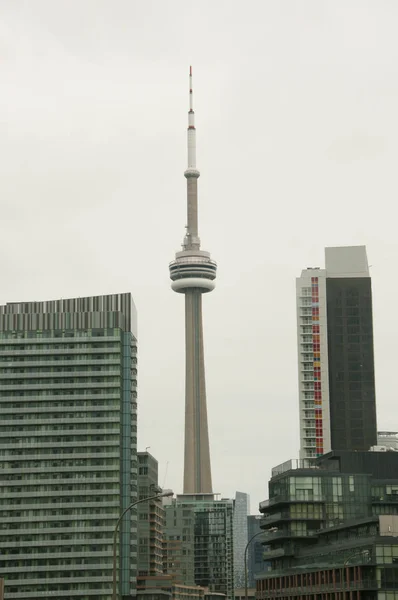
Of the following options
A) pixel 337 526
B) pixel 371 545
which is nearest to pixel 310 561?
pixel 337 526

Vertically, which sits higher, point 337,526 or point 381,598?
point 337,526

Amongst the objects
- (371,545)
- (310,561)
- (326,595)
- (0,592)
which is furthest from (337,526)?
(0,592)

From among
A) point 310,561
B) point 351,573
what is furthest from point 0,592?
point 310,561

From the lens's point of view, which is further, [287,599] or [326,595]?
[287,599]

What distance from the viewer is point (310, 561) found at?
622 ft

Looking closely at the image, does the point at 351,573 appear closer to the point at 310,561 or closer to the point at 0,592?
the point at 310,561

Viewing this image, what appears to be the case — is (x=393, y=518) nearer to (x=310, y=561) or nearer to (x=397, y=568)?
(x=397, y=568)

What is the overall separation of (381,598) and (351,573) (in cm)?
817

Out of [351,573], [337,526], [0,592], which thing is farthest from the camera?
[337,526]

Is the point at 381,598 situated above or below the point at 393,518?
below

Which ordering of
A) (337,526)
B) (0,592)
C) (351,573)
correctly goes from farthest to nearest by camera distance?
(337,526)
(351,573)
(0,592)

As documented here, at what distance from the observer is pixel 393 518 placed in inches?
6580

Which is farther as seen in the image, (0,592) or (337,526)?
(337,526)

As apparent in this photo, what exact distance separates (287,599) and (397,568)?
44020 mm
